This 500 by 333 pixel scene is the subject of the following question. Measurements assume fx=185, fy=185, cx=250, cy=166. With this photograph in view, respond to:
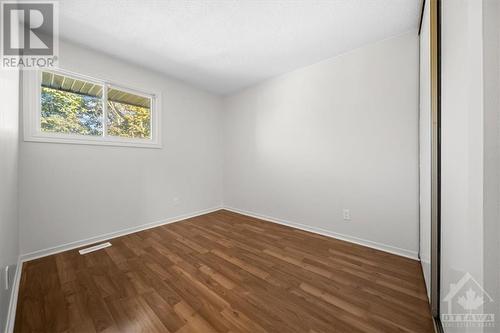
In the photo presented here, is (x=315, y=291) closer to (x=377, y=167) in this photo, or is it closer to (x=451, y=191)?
(x=451, y=191)

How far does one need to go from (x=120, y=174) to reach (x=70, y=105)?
1010 millimetres

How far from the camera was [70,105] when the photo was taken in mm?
2305

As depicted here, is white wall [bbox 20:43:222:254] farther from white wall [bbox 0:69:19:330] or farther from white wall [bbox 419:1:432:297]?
white wall [bbox 419:1:432:297]

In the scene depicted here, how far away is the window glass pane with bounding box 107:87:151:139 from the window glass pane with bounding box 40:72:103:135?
5.5 inches

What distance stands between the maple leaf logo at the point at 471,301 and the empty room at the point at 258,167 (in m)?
0.02

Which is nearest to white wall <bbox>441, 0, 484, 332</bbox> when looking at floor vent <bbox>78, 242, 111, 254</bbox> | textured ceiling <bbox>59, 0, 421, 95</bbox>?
textured ceiling <bbox>59, 0, 421, 95</bbox>

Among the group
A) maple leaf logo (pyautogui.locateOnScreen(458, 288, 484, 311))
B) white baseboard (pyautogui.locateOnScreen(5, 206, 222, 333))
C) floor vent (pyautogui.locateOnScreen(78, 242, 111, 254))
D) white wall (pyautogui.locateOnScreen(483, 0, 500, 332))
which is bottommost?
floor vent (pyautogui.locateOnScreen(78, 242, 111, 254))

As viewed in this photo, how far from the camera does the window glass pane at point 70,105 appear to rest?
214cm

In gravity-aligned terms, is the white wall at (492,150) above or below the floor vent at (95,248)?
above

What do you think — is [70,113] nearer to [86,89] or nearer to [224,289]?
[86,89]

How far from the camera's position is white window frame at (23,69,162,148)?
6.42 ft

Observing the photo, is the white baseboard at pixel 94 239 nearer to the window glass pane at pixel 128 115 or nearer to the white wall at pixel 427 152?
the window glass pane at pixel 128 115

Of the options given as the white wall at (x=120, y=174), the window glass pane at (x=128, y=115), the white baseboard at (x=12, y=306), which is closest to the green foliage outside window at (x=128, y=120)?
the window glass pane at (x=128, y=115)

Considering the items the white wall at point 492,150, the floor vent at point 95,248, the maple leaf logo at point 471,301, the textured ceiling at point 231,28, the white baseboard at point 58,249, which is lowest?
the floor vent at point 95,248
